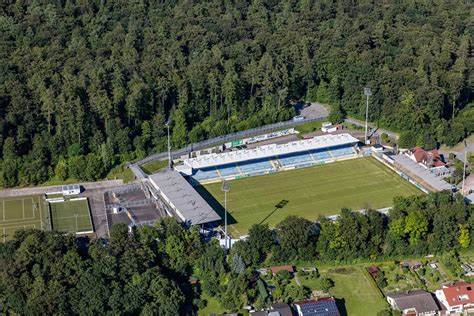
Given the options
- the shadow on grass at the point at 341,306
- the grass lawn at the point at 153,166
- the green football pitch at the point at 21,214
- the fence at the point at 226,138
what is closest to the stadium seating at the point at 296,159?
the fence at the point at 226,138

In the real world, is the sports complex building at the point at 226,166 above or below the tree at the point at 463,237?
above

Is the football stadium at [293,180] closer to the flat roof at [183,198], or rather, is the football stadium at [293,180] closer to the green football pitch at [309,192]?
the green football pitch at [309,192]

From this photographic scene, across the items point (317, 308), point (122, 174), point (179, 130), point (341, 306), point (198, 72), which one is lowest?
point (341, 306)

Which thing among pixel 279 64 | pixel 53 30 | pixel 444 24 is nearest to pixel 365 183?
pixel 279 64

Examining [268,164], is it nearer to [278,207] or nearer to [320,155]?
[320,155]

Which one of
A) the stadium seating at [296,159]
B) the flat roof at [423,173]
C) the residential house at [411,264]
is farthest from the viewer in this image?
the stadium seating at [296,159]

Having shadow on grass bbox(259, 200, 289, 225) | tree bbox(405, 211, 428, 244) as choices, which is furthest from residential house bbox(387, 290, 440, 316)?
shadow on grass bbox(259, 200, 289, 225)

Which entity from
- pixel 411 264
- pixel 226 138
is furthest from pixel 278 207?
pixel 226 138
